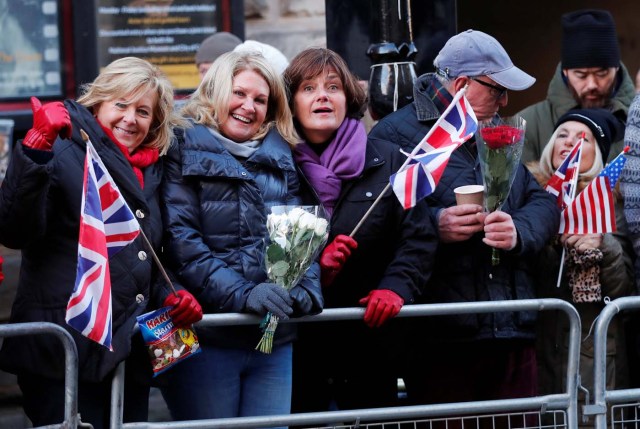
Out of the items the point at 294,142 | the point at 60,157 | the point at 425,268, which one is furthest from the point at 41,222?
the point at 425,268

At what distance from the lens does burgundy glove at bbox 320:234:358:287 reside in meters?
5.45

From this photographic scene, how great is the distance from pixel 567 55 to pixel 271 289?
267 cm

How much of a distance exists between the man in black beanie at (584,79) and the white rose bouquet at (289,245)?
2.07 metres

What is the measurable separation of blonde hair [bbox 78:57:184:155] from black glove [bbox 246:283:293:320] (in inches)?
26.4

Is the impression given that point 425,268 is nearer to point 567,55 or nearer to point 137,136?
point 137,136

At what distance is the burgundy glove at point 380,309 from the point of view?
5363 mm

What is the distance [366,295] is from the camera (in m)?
5.77

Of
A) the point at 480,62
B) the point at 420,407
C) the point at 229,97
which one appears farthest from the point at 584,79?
the point at 420,407

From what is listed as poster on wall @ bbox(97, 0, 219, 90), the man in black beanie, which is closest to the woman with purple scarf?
the man in black beanie

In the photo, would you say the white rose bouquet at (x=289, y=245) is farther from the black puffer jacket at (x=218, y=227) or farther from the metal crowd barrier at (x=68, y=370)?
the metal crowd barrier at (x=68, y=370)

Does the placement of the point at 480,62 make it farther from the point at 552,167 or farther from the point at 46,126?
the point at 46,126

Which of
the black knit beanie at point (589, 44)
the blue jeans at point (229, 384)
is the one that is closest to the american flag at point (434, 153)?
the blue jeans at point (229, 384)

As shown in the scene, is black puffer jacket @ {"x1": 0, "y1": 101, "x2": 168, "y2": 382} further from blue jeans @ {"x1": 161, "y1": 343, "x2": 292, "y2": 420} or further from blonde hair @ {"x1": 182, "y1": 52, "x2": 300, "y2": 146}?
blonde hair @ {"x1": 182, "y1": 52, "x2": 300, "y2": 146}

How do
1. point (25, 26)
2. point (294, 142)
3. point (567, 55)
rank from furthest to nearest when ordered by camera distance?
point (25, 26) → point (567, 55) → point (294, 142)
